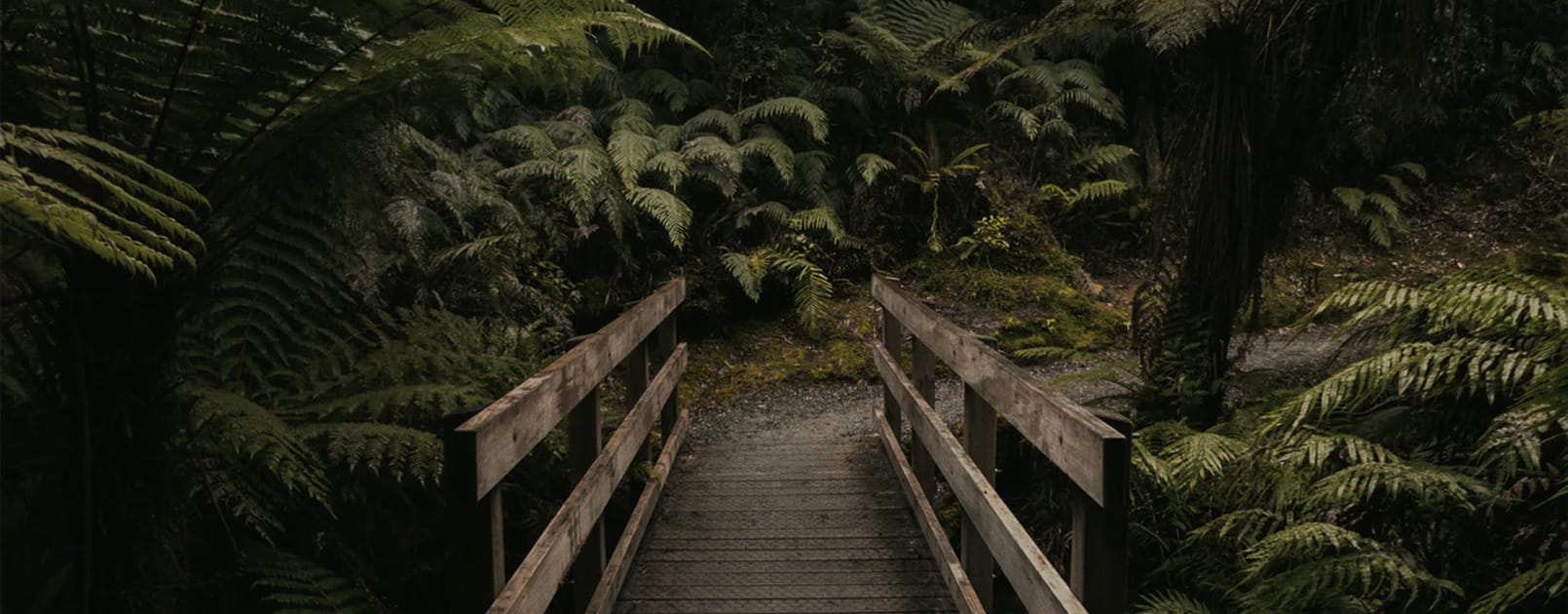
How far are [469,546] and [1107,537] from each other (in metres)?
1.37

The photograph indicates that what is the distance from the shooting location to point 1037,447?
253cm

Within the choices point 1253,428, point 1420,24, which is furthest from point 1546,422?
point 1420,24

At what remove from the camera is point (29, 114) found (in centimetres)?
181

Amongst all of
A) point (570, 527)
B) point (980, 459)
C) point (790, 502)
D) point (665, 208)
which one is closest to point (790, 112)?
point (665, 208)

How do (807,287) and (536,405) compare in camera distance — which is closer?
(536,405)

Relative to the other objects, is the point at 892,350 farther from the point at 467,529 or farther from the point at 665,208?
the point at 467,529

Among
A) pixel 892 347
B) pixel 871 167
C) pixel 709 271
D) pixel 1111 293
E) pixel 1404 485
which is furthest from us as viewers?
pixel 1111 293

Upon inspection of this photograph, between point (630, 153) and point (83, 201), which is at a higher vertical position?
point (630, 153)

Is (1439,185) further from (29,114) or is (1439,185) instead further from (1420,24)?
(29,114)

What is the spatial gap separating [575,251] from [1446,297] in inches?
230

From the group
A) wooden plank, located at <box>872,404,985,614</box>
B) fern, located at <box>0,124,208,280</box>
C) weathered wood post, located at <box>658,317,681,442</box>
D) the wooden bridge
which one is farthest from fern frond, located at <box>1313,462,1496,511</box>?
weathered wood post, located at <box>658,317,681,442</box>

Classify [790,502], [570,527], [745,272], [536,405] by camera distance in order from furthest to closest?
[745,272] < [790,502] < [570,527] < [536,405]

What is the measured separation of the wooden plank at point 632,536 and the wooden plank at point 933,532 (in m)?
1.20

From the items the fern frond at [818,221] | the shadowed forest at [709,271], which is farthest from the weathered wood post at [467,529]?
the fern frond at [818,221]
